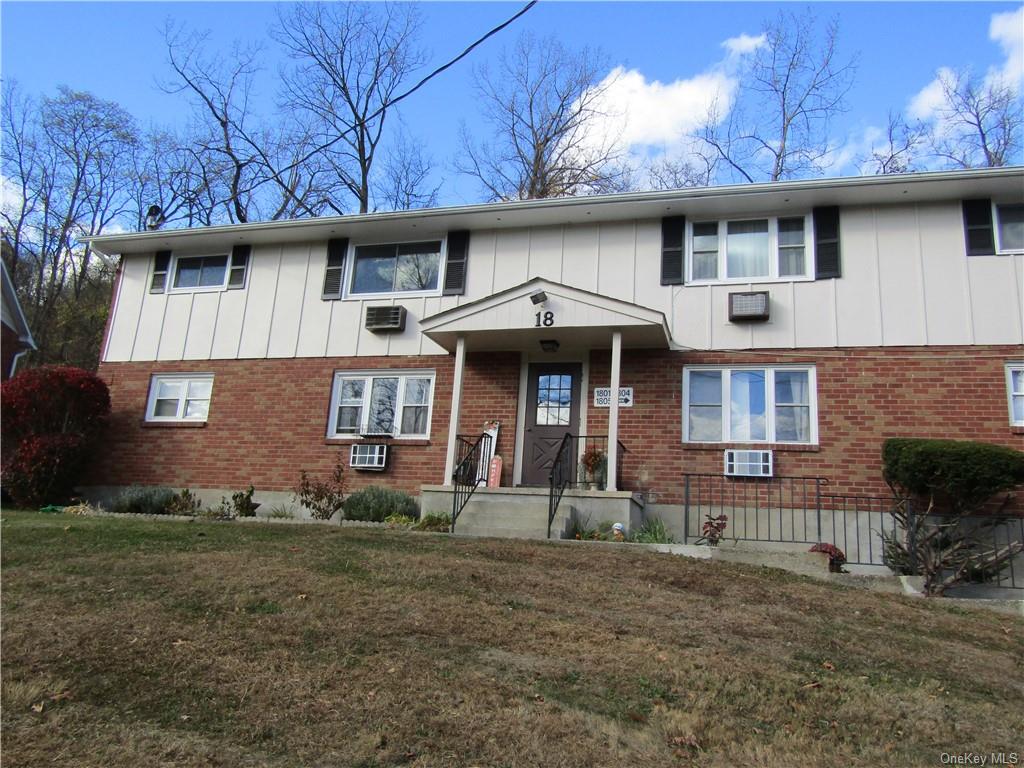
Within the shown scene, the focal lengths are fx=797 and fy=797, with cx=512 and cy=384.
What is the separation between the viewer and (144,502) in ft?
41.2

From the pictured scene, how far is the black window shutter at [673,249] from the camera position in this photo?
12.2 metres

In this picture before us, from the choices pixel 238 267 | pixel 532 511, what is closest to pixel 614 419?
pixel 532 511

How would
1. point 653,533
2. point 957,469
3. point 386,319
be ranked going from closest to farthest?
point 957,469
point 653,533
point 386,319

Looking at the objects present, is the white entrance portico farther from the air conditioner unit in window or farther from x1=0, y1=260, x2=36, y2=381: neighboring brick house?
x1=0, y1=260, x2=36, y2=381: neighboring brick house

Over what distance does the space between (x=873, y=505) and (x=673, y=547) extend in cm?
311

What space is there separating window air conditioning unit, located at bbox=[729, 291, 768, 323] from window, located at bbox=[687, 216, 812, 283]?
416mm

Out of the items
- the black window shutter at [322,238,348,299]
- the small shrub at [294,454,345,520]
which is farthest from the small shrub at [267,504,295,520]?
the black window shutter at [322,238,348,299]

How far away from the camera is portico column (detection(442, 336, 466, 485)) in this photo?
38.0ft

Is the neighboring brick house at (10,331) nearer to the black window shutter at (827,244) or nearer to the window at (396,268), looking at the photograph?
the window at (396,268)

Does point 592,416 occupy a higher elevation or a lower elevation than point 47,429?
higher

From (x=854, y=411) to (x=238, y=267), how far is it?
35.1ft

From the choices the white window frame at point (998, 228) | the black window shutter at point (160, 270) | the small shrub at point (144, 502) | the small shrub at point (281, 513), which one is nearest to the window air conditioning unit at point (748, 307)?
the white window frame at point (998, 228)

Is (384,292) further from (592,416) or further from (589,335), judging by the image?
(592,416)

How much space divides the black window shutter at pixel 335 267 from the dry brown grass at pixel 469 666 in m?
7.06
